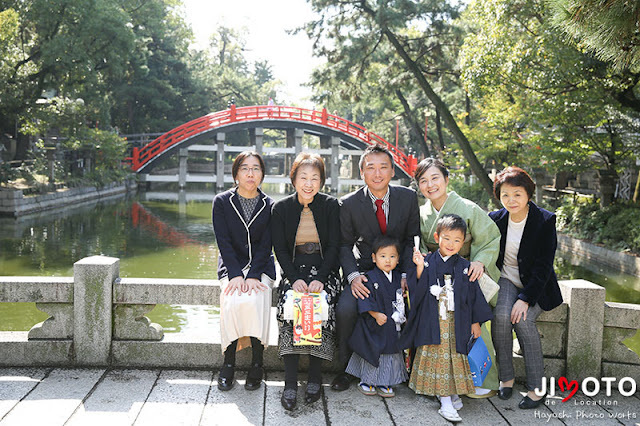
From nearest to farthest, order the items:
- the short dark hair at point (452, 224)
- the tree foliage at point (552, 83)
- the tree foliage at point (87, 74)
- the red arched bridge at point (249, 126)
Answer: the short dark hair at point (452, 224), the tree foliage at point (552, 83), the tree foliage at point (87, 74), the red arched bridge at point (249, 126)

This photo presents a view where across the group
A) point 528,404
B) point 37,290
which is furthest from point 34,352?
point 528,404

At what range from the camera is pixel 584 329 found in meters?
3.54

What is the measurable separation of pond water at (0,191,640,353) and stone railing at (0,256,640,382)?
189cm

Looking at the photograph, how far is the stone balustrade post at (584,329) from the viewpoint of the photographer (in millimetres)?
3512

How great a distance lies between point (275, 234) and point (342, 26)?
13.2 metres

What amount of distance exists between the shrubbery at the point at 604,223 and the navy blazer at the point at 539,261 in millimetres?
8263

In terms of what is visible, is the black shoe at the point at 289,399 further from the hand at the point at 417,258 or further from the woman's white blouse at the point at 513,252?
the woman's white blouse at the point at 513,252

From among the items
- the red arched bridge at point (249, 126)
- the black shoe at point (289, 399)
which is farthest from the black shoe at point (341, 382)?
the red arched bridge at point (249, 126)

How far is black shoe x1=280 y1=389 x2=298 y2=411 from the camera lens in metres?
3.05

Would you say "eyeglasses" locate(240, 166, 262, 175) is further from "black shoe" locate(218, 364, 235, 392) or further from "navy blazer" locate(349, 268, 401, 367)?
"black shoe" locate(218, 364, 235, 392)

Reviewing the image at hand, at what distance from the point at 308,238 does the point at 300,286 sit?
1.23ft

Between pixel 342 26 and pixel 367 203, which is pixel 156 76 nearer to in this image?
pixel 342 26

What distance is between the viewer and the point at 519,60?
10.5 m

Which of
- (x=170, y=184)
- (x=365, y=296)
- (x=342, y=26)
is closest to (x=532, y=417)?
(x=365, y=296)
